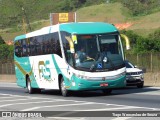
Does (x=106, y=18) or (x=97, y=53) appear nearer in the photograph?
(x=97, y=53)

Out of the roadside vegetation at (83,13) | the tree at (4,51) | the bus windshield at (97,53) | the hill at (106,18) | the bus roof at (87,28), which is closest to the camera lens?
the bus windshield at (97,53)

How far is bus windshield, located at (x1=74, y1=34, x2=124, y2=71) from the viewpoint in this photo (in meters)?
24.5

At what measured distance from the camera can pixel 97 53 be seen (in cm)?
2459

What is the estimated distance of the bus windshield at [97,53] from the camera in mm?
24484

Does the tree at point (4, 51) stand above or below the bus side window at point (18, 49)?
below

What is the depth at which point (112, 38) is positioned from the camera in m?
25.2

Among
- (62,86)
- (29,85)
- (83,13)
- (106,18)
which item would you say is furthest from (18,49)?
(83,13)

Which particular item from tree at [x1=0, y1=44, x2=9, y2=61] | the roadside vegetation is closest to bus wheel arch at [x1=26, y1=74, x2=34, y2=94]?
tree at [x1=0, y1=44, x2=9, y2=61]

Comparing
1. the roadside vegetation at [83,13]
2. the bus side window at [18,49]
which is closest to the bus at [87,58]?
the bus side window at [18,49]

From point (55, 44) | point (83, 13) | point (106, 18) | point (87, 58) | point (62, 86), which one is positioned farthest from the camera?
point (83, 13)

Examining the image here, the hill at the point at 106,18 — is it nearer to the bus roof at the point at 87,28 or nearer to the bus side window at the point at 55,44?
the bus side window at the point at 55,44

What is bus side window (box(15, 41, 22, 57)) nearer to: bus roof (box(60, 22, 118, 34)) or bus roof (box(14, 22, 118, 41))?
bus roof (box(14, 22, 118, 41))

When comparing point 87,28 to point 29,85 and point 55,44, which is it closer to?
point 55,44

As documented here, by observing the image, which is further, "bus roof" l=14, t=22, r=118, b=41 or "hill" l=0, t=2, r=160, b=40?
"hill" l=0, t=2, r=160, b=40
